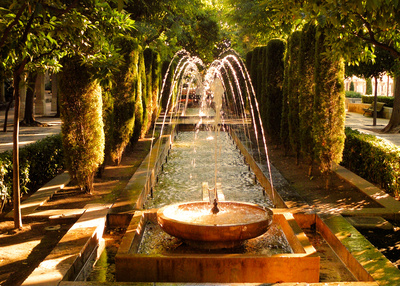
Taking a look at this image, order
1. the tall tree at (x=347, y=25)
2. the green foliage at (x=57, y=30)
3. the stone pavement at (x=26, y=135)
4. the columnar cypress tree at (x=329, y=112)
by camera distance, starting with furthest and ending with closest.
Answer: the stone pavement at (x=26, y=135), the columnar cypress tree at (x=329, y=112), the tall tree at (x=347, y=25), the green foliage at (x=57, y=30)

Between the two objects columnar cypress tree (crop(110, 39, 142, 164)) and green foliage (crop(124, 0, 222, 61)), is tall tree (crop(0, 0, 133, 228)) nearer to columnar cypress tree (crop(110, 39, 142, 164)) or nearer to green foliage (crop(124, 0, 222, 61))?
green foliage (crop(124, 0, 222, 61))

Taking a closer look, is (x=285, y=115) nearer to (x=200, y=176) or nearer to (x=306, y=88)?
(x=306, y=88)

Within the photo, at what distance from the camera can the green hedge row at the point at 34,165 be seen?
7170 mm

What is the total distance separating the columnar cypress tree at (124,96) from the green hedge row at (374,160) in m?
5.46

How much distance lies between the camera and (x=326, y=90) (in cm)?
861

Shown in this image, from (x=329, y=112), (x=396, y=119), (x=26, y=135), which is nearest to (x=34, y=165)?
(x=329, y=112)

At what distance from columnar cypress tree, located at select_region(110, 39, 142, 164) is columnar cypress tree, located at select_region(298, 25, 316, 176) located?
436cm

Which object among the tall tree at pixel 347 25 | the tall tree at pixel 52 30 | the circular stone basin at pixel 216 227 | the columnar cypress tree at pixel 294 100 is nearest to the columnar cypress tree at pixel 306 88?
the columnar cypress tree at pixel 294 100

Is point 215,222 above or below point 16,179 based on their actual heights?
below

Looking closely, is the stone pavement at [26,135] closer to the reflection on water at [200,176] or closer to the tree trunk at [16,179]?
the reflection on water at [200,176]

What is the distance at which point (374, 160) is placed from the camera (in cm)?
879

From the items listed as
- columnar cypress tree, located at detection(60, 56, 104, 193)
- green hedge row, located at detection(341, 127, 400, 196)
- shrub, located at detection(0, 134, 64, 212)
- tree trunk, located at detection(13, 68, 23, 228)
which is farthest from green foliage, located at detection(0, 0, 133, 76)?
green hedge row, located at detection(341, 127, 400, 196)

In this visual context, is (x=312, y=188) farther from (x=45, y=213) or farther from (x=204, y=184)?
(x=45, y=213)

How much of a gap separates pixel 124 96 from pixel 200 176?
11.6 ft
